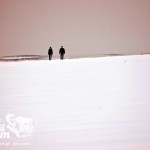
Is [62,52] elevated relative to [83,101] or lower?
elevated

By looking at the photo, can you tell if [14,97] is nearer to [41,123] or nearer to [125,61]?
[41,123]

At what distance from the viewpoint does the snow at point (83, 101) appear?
3.51 ft

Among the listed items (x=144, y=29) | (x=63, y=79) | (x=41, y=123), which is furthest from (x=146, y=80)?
(x=144, y=29)

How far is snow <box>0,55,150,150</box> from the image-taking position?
3.51ft

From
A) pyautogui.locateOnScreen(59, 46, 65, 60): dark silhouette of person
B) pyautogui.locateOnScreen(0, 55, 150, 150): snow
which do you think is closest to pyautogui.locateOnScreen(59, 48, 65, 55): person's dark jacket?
pyautogui.locateOnScreen(59, 46, 65, 60): dark silhouette of person

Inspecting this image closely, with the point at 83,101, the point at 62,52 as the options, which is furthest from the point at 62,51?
the point at 83,101

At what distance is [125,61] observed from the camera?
1.35 metres

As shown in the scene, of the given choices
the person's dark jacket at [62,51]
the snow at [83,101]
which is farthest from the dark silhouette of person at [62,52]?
the snow at [83,101]

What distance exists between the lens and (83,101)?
1201 millimetres

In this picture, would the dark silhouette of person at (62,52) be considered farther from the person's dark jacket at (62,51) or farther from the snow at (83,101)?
the snow at (83,101)

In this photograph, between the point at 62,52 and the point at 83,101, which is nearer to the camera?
the point at 83,101

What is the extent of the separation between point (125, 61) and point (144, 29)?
522mm

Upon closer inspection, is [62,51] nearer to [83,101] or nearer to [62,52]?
[62,52]

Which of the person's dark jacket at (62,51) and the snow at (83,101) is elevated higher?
the person's dark jacket at (62,51)
